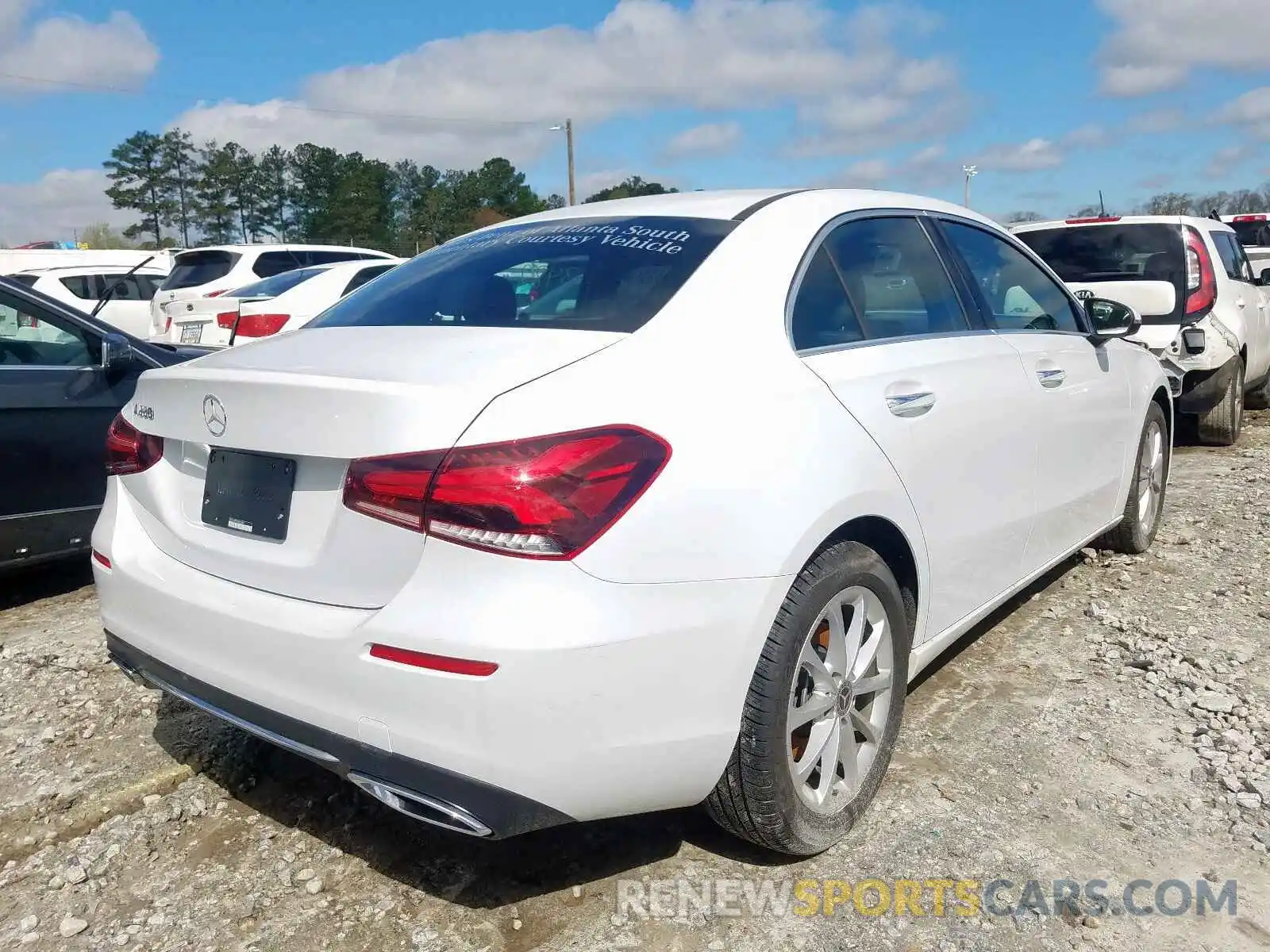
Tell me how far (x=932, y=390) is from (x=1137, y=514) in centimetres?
248

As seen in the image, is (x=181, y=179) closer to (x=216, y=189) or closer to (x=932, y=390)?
(x=216, y=189)

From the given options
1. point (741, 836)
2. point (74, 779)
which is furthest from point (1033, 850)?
point (74, 779)

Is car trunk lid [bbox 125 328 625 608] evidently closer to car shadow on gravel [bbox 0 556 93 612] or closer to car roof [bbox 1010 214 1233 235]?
car shadow on gravel [bbox 0 556 93 612]

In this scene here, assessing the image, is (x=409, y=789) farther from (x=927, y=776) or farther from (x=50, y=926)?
(x=927, y=776)

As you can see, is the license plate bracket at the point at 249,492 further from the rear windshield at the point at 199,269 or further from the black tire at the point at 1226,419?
the rear windshield at the point at 199,269

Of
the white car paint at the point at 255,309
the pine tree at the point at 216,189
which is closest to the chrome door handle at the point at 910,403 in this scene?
the white car paint at the point at 255,309

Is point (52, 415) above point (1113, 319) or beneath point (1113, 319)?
beneath

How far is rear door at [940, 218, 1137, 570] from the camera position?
353 centimetres

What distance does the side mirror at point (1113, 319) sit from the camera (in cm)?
432

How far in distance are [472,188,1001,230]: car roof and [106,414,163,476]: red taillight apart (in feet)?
3.99

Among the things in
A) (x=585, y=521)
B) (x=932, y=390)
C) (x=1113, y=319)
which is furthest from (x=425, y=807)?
(x=1113, y=319)

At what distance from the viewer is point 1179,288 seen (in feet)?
23.4

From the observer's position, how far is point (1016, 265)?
3961 millimetres

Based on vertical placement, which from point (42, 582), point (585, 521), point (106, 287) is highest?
point (106, 287)
